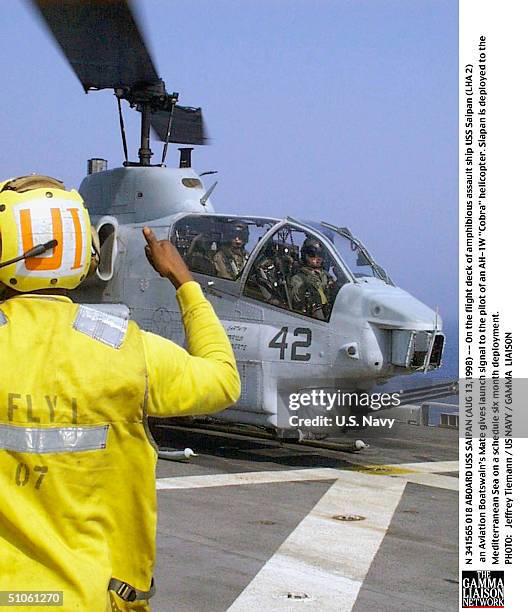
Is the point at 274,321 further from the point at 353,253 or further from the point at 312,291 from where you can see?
the point at 353,253

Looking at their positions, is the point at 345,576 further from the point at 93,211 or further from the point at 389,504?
the point at 93,211

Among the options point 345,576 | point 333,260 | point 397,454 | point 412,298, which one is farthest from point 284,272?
point 345,576

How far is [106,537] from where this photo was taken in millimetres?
1941

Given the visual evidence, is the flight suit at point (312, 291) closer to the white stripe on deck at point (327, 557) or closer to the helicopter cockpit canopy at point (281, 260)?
the helicopter cockpit canopy at point (281, 260)

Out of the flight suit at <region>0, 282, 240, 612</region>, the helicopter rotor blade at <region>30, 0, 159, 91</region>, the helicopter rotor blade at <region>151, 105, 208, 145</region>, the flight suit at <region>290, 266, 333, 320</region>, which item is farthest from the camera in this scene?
Result: the helicopter rotor blade at <region>151, 105, 208, 145</region>

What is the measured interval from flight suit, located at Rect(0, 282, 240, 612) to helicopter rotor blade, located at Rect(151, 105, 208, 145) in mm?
11206

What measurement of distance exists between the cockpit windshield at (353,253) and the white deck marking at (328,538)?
212cm

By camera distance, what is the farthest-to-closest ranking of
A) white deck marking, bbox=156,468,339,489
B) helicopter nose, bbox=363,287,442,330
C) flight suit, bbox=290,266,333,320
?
flight suit, bbox=290,266,333,320
helicopter nose, bbox=363,287,442,330
white deck marking, bbox=156,468,339,489

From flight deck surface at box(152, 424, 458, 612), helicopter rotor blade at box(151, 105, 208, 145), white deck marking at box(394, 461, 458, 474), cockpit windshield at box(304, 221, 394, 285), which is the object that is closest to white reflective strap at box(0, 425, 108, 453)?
flight deck surface at box(152, 424, 458, 612)

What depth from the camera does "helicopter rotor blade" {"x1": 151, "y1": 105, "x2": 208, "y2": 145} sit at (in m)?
12.9

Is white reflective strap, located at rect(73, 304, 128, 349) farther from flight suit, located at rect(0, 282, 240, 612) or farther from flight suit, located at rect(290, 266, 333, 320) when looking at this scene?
flight suit, located at rect(290, 266, 333, 320)

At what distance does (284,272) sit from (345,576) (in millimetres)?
4892

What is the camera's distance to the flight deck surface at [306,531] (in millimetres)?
5246

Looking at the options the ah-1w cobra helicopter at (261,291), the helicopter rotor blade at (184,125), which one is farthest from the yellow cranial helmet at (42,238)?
the helicopter rotor blade at (184,125)
